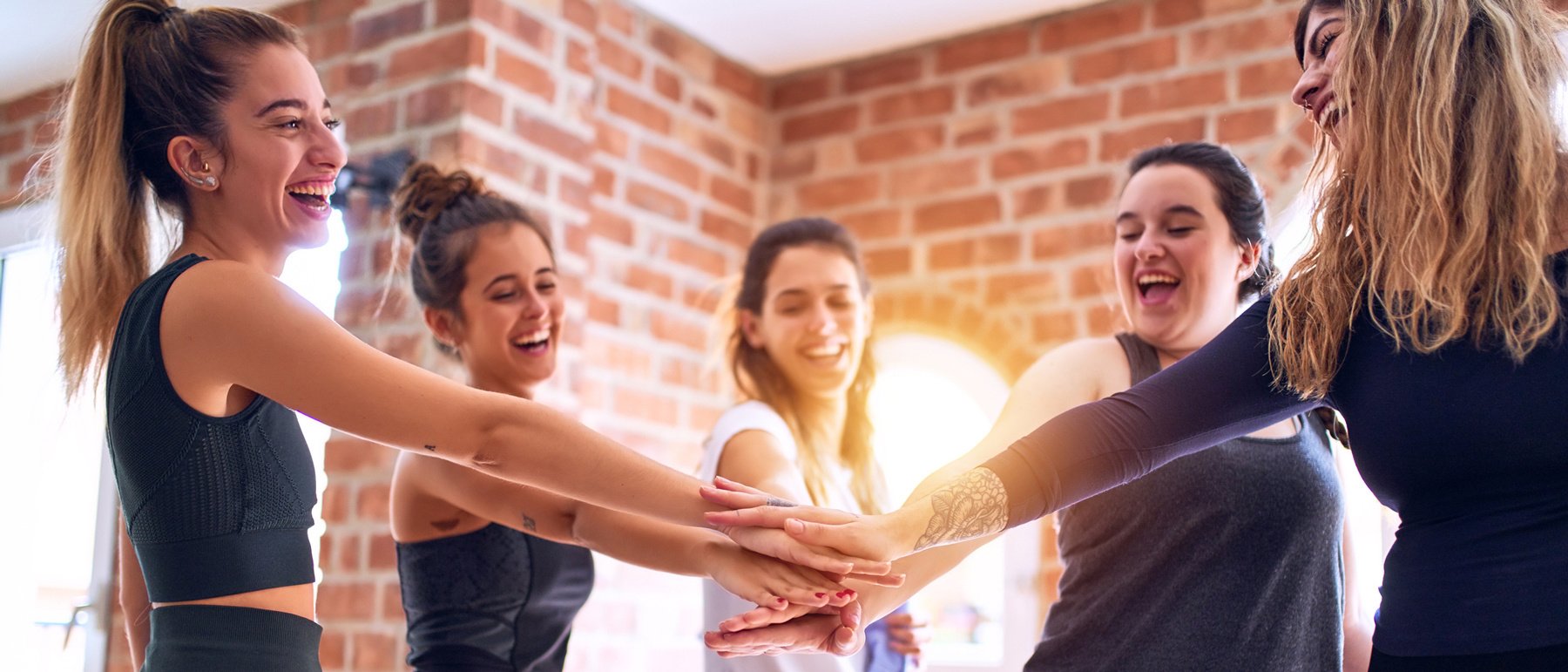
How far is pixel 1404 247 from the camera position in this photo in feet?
4.67

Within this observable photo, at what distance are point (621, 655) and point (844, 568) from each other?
1.74 m

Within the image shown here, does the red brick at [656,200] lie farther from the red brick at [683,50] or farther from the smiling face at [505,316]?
the smiling face at [505,316]

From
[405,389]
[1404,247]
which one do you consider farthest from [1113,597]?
[405,389]

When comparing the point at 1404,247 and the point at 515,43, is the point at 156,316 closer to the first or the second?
the point at 1404,247

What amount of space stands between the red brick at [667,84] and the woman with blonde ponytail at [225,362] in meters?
2.18

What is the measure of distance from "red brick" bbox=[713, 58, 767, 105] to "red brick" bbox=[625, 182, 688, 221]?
431 millimetres

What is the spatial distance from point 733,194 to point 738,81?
0.36m

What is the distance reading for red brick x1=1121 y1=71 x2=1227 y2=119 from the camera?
346 cm

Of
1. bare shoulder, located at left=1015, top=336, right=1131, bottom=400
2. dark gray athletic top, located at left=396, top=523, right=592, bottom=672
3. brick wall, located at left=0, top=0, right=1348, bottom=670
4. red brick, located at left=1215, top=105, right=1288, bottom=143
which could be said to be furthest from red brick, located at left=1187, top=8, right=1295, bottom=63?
dark gray athletic top, located at left=396, top=523, right=592, bottom=672

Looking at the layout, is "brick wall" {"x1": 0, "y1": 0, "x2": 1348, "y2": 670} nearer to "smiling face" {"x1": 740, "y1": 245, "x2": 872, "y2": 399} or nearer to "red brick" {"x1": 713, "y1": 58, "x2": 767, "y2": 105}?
"red brick" {"x1": 713, "y1": 58, "x2": 767, "y2": 105}

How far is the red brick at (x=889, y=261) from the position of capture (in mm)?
3895

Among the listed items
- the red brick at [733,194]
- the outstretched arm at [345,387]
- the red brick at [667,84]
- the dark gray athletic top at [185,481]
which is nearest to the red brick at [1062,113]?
the red brick at [733,194]

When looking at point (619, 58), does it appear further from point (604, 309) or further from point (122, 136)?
point (122, 136)

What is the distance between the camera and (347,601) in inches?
119
